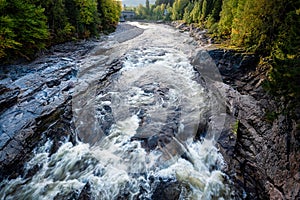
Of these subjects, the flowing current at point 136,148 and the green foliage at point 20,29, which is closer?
the flowing current at point 136,148

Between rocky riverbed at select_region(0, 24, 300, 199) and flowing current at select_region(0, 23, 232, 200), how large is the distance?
0.91 feet

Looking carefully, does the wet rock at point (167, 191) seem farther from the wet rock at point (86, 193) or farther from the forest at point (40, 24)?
the forest at point (40, 24)

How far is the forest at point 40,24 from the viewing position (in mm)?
13688

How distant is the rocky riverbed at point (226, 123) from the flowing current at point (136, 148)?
276 mm

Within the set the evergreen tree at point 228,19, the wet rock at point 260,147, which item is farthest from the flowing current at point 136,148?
the evergreen tree at point 228,19

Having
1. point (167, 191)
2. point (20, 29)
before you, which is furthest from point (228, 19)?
point (167, 191)

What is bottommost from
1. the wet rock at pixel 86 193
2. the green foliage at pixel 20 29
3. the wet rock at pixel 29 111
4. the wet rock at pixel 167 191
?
the wet rock at pixel 86 193

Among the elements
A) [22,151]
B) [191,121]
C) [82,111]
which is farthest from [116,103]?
[22,151]

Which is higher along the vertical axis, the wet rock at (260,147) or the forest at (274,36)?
the forest at (274,36)

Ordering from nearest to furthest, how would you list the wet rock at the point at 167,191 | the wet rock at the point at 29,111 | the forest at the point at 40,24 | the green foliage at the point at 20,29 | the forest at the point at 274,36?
the forest at the point at 274,36 → the wet rock at the point at 167,191 → the wet rock at the point at 29,111 → the green foliage at the point at 20,29 → the forest at the point at 40,24

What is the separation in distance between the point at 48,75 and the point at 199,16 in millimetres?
39379

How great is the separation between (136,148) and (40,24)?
49.8ft

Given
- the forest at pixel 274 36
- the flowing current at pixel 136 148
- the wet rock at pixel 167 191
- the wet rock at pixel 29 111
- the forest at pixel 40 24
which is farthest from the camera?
the forest at pixel 40 24

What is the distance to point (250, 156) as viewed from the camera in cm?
738
